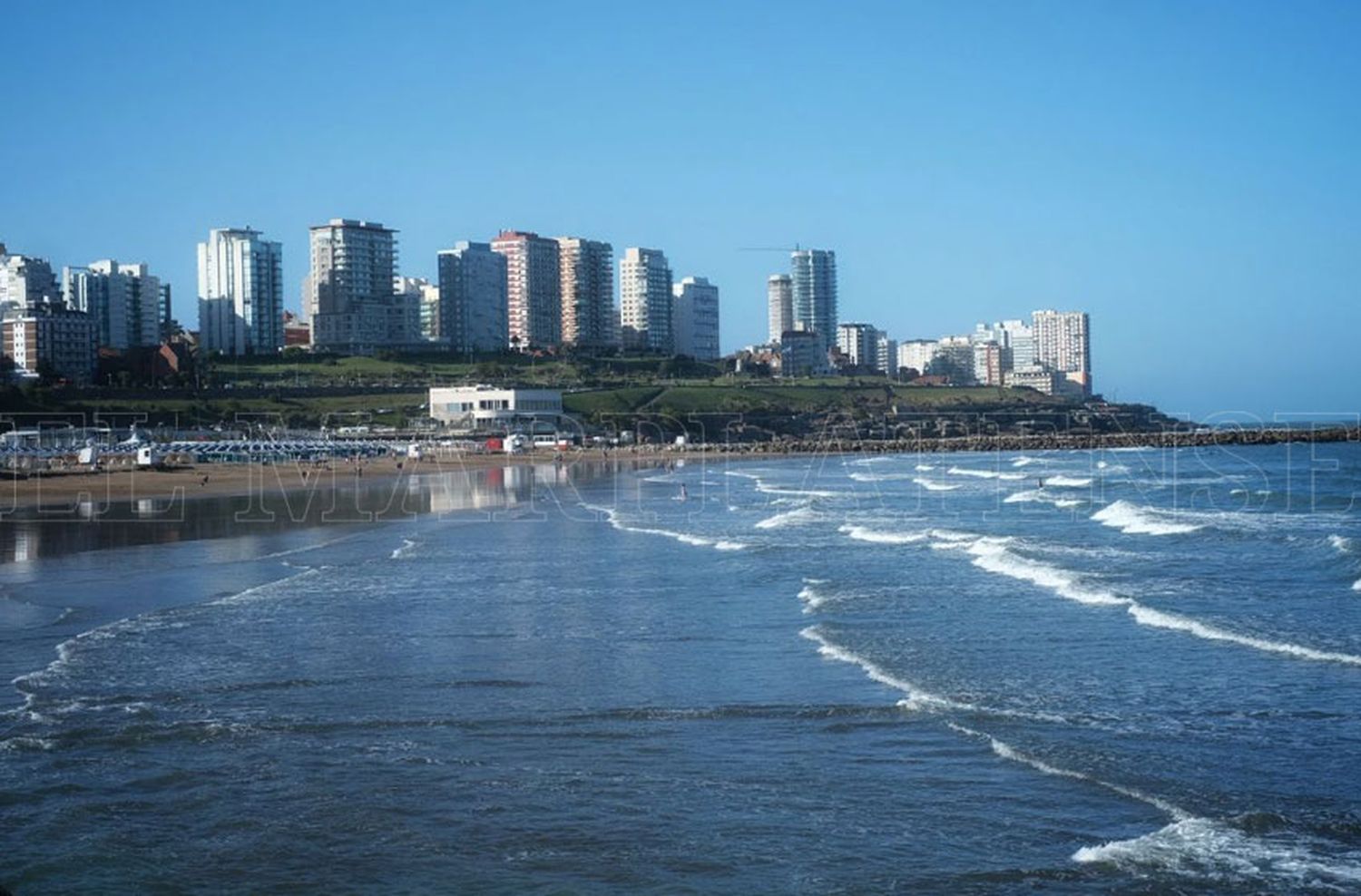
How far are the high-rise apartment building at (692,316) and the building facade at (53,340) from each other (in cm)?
8830

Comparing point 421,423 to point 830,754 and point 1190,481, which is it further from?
point 830,754

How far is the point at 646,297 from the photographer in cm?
17512

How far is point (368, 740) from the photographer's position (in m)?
11.0

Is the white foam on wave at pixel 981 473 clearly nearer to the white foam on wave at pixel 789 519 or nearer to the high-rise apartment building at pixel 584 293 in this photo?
the white foam on wave at pixel 789 519

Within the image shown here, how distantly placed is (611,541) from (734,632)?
43.8ft

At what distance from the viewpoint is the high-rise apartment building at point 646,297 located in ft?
573

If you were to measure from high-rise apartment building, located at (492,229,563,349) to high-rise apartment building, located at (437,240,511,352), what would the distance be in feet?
24.3

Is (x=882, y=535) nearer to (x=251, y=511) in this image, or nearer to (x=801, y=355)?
(x=251, y=511)

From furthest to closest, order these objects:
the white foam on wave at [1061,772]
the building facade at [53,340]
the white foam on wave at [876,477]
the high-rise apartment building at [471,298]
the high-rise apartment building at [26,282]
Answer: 1. the high-rise apartment building at [471,298]
2. the high-rise apartment building at [26,282]
3. the building facade at [53,340]
4. the white foam on wave at [876,477]
5. the white foam on wave at [1061,772]

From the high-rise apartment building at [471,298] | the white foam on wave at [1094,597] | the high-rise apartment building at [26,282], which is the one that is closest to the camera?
the white foam on wave at [1094,597]

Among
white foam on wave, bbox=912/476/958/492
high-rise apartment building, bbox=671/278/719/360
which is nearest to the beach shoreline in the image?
white foam on wave, bbox=912/476/958/492

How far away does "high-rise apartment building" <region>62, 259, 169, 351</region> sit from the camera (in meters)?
126

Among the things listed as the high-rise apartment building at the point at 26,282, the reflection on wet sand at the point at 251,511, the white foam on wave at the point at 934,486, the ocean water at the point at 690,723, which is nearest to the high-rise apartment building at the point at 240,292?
the high-rise apartment building at the point at 26,282

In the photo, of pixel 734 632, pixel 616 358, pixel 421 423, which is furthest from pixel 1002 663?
pixel 616 358
